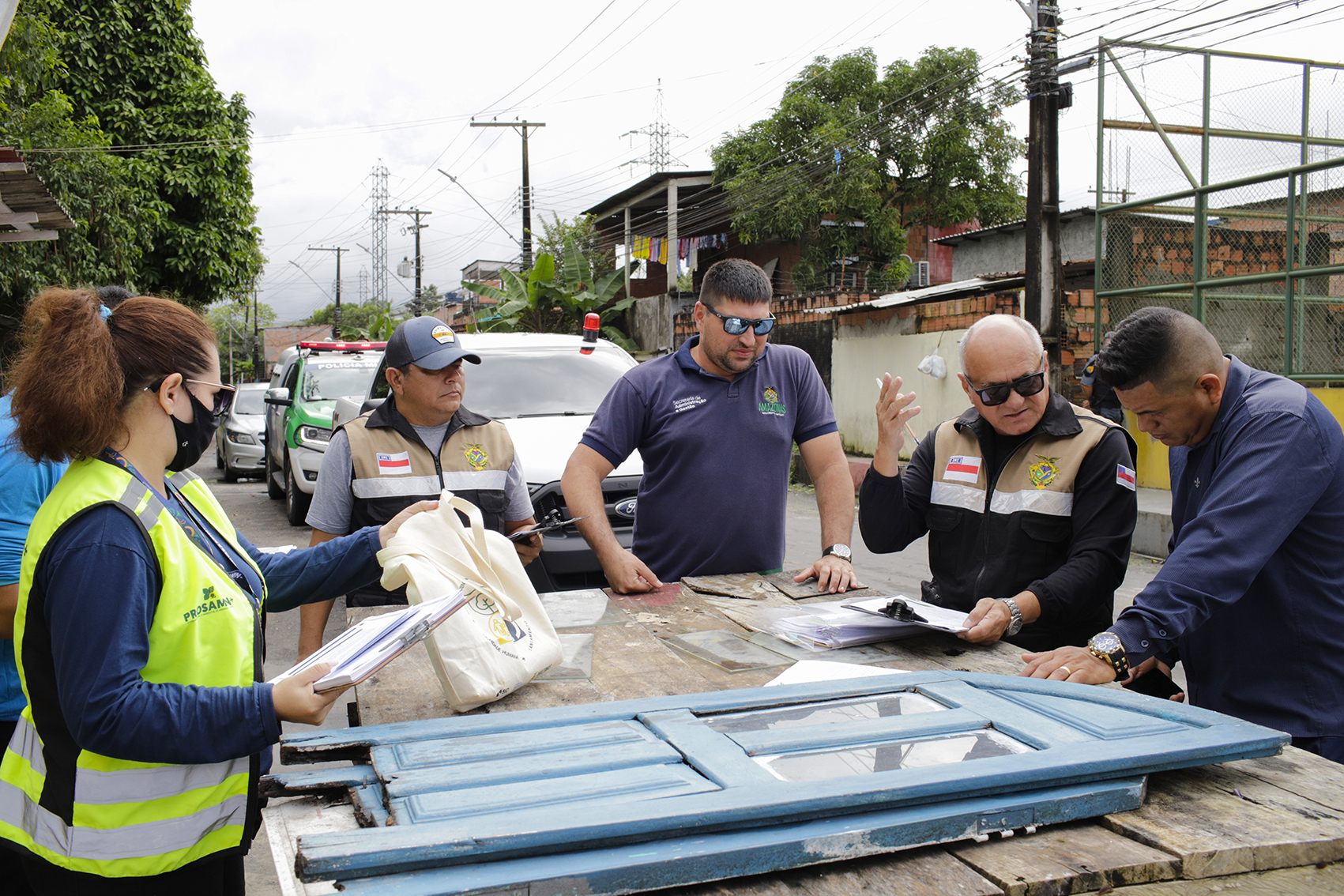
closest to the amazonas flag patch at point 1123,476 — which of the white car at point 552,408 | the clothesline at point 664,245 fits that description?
the white car at point 552,408

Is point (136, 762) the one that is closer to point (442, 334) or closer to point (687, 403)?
point (442, 334)

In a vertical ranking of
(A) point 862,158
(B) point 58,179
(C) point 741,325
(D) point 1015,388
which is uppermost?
(A) point 862,158

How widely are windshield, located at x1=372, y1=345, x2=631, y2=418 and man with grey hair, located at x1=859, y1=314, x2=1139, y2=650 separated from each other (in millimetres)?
3423

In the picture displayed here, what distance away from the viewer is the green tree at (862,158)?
25375 mm

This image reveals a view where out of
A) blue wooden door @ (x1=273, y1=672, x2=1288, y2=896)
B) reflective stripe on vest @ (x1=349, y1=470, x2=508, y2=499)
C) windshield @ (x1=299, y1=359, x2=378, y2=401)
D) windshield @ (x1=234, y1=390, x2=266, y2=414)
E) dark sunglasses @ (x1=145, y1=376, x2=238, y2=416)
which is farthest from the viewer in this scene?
windshield @ (x1=234, y1=390, x2=266, y2=414)

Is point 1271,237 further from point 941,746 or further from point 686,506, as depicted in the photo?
point 941,746

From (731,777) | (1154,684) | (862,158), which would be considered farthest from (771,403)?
(862,158)

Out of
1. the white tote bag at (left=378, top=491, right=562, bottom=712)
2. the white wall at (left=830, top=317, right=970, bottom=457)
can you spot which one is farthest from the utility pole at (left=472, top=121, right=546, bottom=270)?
the white tote bag at (left=378, top=491, right=562, bottom=712)

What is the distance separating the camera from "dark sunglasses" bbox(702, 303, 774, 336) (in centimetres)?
323

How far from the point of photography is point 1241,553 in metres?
1.96

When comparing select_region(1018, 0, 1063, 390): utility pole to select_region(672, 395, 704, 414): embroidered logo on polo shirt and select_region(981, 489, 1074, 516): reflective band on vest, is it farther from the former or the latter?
select_region(981, 489, 1074, 516): reflective band on vest

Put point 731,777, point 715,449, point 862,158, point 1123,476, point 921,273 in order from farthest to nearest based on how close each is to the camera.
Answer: point 921,273 < point 862,158 < point 715,449 < point 1123,476 < point 731,777

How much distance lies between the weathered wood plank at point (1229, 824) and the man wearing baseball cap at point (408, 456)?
7.62 ft

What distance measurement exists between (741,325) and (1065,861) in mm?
2236
